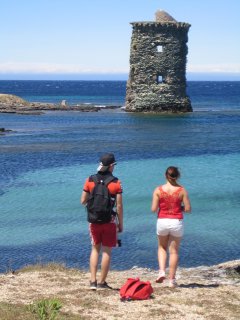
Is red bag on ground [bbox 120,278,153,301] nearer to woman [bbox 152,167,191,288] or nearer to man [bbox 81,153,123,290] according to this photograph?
man [bbox 81,153,123,290]

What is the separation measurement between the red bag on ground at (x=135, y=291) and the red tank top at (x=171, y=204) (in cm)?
125

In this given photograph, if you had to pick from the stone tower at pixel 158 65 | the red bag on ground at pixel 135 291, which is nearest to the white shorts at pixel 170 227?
the red bag on ground at pixel 135 291

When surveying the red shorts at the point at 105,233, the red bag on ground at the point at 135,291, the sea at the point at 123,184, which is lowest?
the sea at the point at 123,184

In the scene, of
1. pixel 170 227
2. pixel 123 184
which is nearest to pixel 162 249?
pixel 170 227

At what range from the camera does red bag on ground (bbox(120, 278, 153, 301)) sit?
387 inches

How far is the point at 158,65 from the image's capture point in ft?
197

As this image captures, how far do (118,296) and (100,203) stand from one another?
4.46 ft

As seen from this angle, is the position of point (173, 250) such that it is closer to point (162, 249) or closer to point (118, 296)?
point (162, 249)

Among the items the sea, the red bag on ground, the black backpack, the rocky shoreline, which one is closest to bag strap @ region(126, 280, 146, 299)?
the red bag on ground

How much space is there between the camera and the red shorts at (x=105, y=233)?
10.5 m

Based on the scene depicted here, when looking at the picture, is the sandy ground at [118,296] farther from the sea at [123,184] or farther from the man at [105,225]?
the sea at [123,184]

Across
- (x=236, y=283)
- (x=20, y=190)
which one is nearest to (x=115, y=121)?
(x=20, y=190)

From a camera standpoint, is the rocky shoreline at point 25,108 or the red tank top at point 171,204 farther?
the rocky shoreline at point 25,108

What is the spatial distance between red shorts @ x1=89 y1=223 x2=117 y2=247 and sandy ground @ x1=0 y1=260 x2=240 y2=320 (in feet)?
2.35
